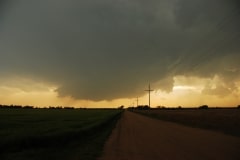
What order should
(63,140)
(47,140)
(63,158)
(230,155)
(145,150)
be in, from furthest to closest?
(63,140), (47,140), (145,150), (63,158), (230,155)

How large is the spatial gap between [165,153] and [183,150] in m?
1.69

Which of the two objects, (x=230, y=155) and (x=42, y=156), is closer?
(x=230, y=155)

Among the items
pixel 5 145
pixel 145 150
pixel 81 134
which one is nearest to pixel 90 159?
pixel 145 150

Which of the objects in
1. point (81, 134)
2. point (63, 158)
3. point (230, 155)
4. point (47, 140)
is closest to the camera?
point (230, 155)

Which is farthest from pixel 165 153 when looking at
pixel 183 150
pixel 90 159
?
pixel 90 159

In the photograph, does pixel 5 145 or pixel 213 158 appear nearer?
pixel 213 158

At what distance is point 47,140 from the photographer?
22.9 meters

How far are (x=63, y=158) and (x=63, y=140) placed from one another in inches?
290

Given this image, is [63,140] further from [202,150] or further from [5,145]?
[202,150]

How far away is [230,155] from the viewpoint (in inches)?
663

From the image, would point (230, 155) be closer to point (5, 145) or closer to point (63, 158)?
point (63, 158)

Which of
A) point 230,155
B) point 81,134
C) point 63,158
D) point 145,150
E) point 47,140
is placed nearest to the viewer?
point 230,155

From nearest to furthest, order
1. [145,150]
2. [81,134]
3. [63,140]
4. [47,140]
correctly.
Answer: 1. [145,150]
2. [47,140]
3. [63,140]
4. [81,134]

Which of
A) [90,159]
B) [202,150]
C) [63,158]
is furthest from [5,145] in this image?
[202,150]
